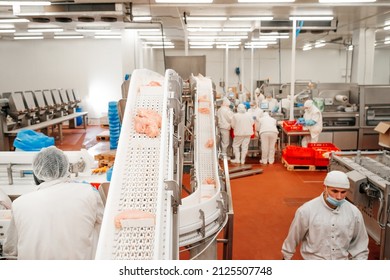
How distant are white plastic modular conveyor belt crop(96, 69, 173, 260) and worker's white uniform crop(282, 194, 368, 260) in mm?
1025

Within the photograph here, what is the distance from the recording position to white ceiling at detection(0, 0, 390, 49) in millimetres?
4629

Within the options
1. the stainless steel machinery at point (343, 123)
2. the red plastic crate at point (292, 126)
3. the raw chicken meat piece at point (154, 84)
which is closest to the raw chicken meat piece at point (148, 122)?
the raw chicken meat piece at point (154, 84)

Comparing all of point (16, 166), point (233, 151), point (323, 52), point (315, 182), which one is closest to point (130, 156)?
point (16, 166)

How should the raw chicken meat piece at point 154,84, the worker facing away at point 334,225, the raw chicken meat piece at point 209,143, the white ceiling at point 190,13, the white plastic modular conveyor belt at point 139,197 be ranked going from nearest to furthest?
the white plastic modular conveyor belt at point 139,197 < the raw chicken meat piece at point 154,84 < the worker facing away at point 334,225 < the raw chicken meat piece at point 209,143 < the white ceiling at point 190,13

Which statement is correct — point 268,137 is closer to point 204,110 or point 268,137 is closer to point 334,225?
point 204,110

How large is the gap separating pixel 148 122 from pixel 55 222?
0.62m

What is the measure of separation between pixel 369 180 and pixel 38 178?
2435mm

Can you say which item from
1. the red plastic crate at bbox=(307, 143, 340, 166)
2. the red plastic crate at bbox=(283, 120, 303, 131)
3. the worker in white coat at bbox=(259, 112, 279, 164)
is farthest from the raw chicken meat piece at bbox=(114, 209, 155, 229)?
the red plastic crate at bbox=(283, 120, 303, 131)

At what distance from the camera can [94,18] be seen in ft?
15.9

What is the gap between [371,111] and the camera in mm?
6848

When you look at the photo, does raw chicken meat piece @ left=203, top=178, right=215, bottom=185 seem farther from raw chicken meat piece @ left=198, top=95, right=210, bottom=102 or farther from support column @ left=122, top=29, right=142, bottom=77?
support column @ left=122, top=29, right=142, bottom=77

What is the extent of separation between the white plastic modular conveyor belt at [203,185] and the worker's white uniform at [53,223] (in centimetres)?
54

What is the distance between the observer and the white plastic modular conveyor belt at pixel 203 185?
196 centimetres

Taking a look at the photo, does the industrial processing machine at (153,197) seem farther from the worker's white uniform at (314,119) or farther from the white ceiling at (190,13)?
the worker's white uniform at (314,119)
